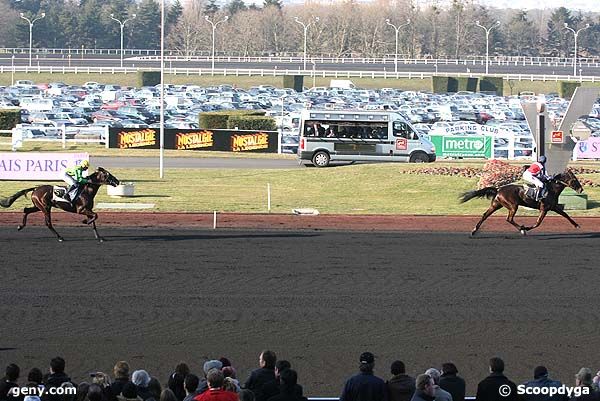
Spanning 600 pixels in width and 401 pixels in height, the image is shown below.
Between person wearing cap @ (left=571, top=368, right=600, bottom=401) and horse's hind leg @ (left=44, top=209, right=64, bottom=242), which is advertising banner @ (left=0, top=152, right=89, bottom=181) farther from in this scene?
person wearing cap @ (left=571, top=368, right=600, bottom=401)

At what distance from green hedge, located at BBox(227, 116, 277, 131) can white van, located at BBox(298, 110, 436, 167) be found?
11737 mm

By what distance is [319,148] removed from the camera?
148ft

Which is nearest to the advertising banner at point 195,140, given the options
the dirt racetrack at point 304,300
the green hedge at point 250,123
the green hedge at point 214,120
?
the green hedge at point 250,123

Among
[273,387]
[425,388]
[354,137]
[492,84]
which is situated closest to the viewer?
[425,388]

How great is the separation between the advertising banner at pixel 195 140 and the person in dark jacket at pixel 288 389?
43.3 m

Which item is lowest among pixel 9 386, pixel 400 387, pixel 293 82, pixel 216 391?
pixel 400 387

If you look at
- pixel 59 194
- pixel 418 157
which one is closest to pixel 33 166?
pixel 59 194

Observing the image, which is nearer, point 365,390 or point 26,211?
point 365,390

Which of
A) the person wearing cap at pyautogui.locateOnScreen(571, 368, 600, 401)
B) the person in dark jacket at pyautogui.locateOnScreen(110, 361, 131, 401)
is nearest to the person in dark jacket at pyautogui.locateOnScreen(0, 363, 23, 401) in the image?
the person in dark jacket at pyautogui.locateOnScreen(110, 361, 131, 401)

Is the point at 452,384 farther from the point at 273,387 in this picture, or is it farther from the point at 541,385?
the point at 273,387

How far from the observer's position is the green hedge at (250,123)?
57.1 meters

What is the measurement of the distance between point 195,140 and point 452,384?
1706 inches

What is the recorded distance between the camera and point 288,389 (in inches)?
389

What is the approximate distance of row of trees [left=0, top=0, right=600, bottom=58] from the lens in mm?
158500
